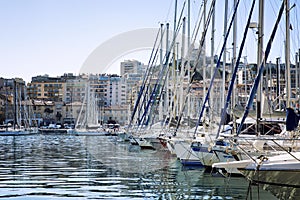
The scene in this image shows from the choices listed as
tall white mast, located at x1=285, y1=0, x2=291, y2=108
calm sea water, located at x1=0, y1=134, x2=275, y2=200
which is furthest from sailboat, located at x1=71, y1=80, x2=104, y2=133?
tall white mast, located at x1=285, y1=0, x2=291, y2=108

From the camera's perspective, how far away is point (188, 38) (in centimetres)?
4278

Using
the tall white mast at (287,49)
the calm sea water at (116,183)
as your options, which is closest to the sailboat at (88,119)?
the calm sea water at (116,183)

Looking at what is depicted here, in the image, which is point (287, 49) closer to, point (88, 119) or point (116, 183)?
point (116, 183)

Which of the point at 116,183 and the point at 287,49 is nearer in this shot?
the point at 287,49

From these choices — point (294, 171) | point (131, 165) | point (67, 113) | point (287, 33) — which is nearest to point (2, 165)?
point (131, 165)

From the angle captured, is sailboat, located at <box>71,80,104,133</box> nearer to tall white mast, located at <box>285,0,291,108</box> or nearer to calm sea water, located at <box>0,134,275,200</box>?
calm sea water, located at <box>0,134,275,200</box>

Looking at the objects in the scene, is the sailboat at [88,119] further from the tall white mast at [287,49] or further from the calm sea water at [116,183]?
the tall white mast at [287,49]

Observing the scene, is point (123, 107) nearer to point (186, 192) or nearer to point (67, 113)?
point (67, 113)

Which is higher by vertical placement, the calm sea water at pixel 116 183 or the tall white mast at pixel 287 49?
the tall white mast at pixel 287 49

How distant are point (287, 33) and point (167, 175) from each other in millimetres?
11056

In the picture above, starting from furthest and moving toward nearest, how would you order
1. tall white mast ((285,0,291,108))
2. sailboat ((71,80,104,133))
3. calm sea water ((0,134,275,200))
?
sailboat ((71,80,104,133))
calm sea water ((0,134,275,200))
tall white mast ((285,0,291,108))

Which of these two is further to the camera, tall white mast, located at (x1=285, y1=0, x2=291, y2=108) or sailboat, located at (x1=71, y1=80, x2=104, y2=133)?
sailboat, located at (x1=71, y1=80, x2=104, y2=133)

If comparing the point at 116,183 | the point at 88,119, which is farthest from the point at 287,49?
the point at 88,119

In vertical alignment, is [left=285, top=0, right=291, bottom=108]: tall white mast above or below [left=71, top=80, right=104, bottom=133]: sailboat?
above
